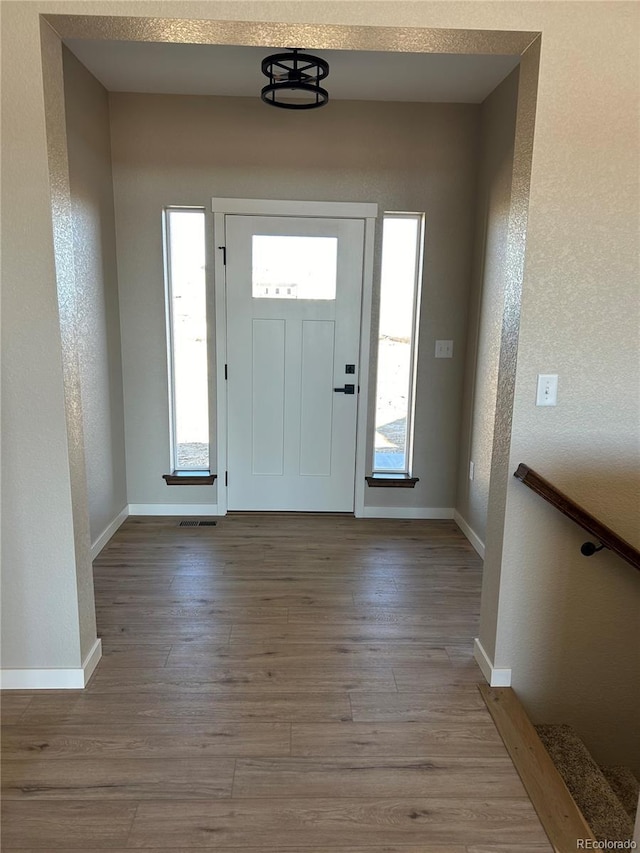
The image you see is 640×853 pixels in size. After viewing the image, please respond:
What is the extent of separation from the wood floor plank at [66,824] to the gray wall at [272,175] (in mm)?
2445

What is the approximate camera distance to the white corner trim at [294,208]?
3594mm

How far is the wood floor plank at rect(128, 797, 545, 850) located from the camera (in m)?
1.56

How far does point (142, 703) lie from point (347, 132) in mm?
3339

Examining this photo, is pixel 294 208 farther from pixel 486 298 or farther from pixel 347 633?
pixel 347 633

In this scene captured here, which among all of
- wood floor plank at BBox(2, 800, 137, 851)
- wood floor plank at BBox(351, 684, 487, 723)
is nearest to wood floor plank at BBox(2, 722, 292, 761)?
wood floor plank at BBox(2, 800, 137, 851)

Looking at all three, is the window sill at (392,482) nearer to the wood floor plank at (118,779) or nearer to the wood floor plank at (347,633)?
the wood floor plank at (347,633)

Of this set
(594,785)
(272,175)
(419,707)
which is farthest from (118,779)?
(272,175)

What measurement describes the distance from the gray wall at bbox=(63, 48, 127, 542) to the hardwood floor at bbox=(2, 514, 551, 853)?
2.22 feet

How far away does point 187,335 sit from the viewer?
3803 millimetres

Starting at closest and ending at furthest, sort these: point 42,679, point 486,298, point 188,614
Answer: point 42,679
point 188,614
point 486,298

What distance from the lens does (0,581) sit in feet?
6.81

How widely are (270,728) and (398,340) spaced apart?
262 cm

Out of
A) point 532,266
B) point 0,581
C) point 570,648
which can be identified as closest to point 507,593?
point 570,648

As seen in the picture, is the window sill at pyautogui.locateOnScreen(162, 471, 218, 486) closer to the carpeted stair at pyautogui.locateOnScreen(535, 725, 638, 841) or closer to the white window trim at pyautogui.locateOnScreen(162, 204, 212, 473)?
the white window trim at pyautogui.locateOnScreen(162, 204, 212, 473)
